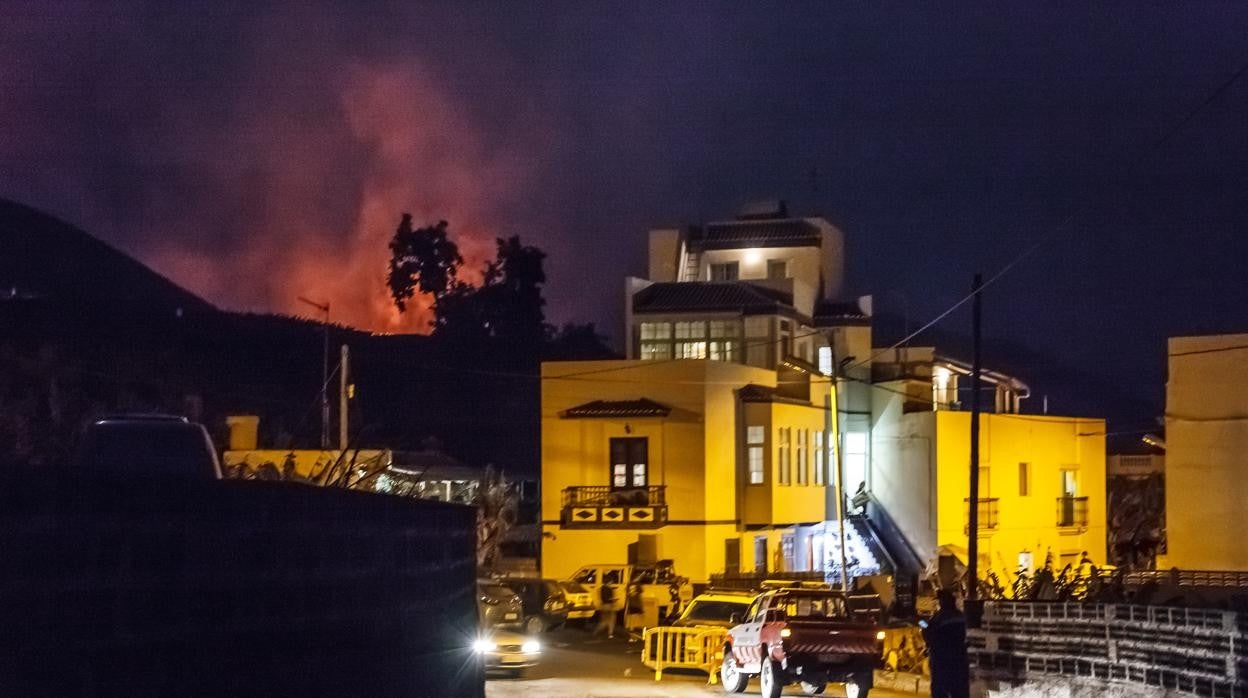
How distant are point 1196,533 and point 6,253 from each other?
130m

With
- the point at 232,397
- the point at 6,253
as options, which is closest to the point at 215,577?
the point at 232,397

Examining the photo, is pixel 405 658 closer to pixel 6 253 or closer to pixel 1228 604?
pixel 1228 604

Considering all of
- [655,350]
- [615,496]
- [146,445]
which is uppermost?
[655,350]

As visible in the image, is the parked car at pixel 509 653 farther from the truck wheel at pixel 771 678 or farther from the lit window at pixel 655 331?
the lit window at pixel 655 331

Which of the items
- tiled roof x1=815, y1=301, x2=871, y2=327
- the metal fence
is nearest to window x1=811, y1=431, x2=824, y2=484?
tiled roof x1=815, y1=301, x2=871, y2=327

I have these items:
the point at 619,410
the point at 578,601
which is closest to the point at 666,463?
the point at 619,410

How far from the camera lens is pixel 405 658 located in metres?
8.41

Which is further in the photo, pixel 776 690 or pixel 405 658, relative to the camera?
pixel 776 690

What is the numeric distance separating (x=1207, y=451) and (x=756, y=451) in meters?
15.9

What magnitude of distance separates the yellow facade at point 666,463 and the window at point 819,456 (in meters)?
4.72

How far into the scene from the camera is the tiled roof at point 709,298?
172 feet

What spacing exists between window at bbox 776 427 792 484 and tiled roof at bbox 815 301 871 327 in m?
8.49

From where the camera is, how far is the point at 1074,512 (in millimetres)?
60844

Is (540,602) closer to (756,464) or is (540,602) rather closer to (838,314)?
(756,464)
